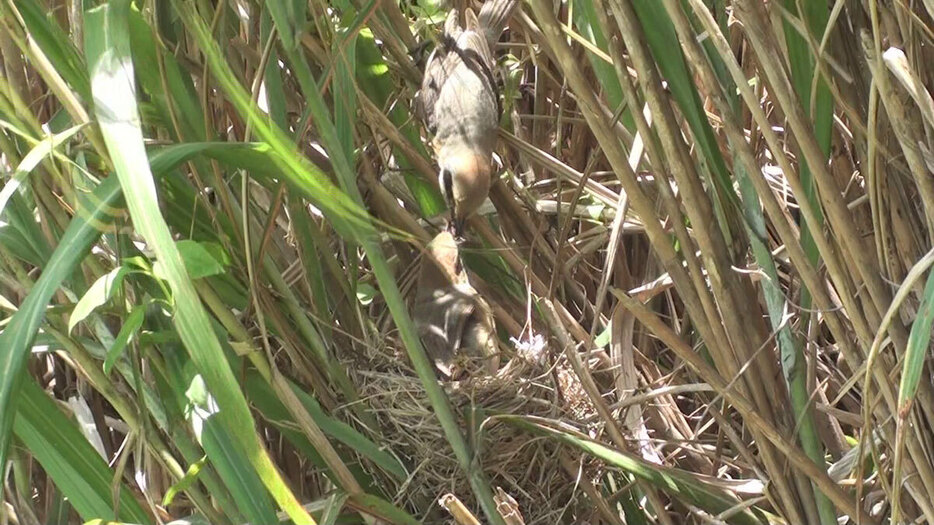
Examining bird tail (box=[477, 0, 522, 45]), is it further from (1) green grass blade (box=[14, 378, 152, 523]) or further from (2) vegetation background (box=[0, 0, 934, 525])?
(1) green grass blade (box=[14, 378, 152, 523])

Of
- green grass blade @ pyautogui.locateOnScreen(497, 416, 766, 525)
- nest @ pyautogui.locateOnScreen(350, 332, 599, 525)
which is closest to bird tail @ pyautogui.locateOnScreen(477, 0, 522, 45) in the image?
nest @ pyautogui.locateOnScreen(350, 332, 599, 525)

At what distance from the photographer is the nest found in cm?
145

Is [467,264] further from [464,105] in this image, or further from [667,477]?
[667,477]

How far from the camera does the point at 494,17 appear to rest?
1678 mm

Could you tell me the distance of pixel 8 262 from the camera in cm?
134

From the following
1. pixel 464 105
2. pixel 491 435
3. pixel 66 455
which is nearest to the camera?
pixel 66 455

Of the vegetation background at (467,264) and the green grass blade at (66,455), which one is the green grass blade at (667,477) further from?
the green grass blade at (66,455)

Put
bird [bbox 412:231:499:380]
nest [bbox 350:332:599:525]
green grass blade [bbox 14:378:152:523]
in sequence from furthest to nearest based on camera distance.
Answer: bird [bbox 412:231:499:380]
nest [bbox 350:332:599:525]
green grass blade [bbox 14:378:152:523]

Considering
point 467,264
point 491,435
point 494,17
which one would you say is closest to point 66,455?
point 491,435

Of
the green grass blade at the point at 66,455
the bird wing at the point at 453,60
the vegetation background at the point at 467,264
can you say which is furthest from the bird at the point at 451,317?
the green grass blade at the point at 66,455

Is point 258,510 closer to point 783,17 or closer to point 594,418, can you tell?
point 594,418

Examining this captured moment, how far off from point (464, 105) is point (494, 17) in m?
0.16

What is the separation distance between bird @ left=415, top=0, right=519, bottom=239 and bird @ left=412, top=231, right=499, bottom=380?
A: 0.17ft

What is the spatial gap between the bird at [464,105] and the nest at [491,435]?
22cm
